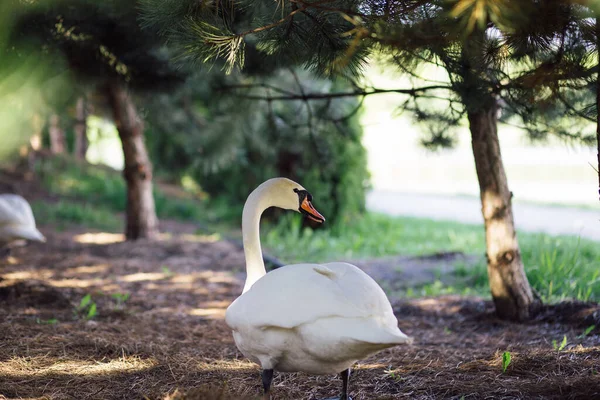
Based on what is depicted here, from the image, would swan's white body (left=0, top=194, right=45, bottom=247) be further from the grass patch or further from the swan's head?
the swan's head

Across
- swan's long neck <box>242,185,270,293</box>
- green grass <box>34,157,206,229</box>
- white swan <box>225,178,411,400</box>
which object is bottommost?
white swan <box>225,178,411,400</box>

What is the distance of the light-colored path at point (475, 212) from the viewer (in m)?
10.9

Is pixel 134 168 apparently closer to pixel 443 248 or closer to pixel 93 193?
pixel 443 248

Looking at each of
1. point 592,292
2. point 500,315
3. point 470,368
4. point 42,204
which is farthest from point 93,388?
point 42,204

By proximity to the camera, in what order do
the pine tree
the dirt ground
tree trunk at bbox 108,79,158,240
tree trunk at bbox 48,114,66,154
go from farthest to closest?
tree trunk at bbox 48,114,66,154 → tree trunk at bbox 108,79,158,240 → the dirt ground → the pine tree

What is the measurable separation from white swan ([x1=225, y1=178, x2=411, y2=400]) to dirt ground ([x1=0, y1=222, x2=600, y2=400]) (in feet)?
0.90

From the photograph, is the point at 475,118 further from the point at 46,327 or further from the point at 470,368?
the point at 46,327

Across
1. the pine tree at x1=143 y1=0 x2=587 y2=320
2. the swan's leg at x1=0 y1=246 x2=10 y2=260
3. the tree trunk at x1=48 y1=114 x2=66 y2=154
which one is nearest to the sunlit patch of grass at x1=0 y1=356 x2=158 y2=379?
the pine tree at x1=143 y1=0 x2=587 y2=320

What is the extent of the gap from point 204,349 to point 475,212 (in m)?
10.7

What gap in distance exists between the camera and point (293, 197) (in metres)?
3.42

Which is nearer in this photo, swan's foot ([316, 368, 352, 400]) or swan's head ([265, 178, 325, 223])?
swan's foot ([316, 368, 352, 400])

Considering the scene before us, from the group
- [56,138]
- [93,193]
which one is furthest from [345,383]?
[56,138]

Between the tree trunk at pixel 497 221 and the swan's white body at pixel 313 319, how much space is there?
6.86 ft

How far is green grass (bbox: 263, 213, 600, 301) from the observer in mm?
5480
